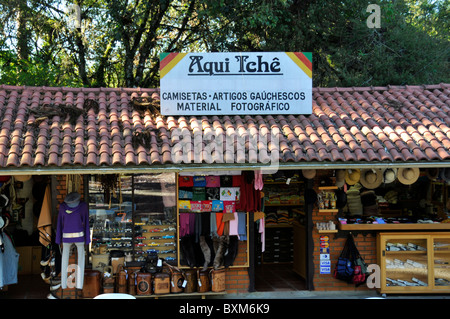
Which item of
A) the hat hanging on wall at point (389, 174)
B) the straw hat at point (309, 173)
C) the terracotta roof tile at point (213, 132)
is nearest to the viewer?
the terracotta roof tile at point (213, 132)

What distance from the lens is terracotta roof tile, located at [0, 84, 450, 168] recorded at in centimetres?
760

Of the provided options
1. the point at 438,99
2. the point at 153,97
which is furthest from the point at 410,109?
the point at 153,97

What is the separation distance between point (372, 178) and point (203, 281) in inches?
150

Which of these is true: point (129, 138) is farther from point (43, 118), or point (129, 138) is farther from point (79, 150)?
point (43, 118)

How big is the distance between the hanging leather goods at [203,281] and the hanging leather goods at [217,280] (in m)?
0.11

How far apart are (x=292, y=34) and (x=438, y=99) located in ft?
25.9

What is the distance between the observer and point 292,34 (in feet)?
→ 56.2

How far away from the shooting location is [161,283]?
856 cm

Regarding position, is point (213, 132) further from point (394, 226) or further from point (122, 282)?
point (394, 226)

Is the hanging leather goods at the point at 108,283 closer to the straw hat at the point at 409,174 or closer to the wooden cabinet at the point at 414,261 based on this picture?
the wooden cabinet at the point at 414,261

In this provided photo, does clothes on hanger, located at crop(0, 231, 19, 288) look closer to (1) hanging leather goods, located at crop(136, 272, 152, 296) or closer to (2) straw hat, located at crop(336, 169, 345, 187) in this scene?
(1) hanging leather goods, located at crop(136, 272, 152, 296)

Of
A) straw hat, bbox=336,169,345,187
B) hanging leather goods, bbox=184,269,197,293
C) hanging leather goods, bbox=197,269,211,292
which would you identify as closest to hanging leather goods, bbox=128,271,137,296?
hanging leather goods, bbox=184,269,197,293

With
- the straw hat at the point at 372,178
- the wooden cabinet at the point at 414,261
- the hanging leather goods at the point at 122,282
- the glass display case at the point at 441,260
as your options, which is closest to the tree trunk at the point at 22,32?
the hanging leather goods at the point at 122,282

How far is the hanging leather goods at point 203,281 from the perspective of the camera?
28.5 feet
